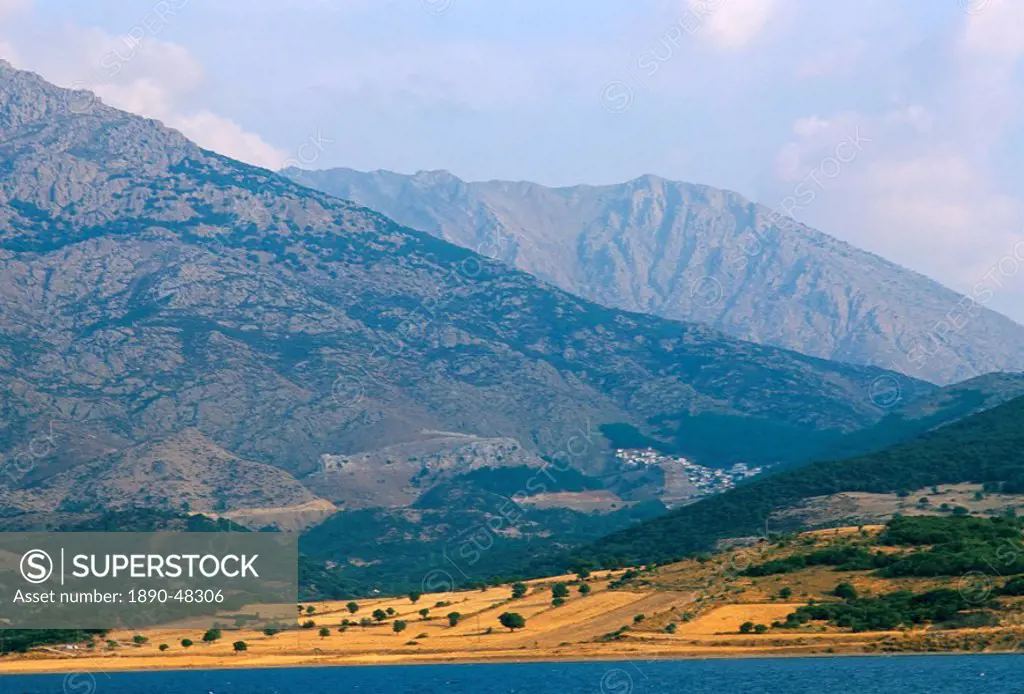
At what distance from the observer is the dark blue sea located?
127m

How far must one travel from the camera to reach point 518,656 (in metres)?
178

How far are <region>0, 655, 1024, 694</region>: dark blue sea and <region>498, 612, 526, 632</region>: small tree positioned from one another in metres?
15.6

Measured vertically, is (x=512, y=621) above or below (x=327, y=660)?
above

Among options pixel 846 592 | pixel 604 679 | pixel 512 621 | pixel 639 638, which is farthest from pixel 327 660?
pixel 846 592

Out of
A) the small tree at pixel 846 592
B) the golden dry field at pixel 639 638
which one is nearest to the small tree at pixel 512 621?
the golden dry field at pixel 639 638

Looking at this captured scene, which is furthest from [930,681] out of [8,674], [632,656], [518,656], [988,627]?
[8,674]

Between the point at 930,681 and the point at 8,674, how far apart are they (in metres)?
119

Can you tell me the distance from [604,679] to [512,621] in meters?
43.9

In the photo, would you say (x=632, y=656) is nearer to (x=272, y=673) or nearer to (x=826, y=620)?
(x=826, y=620)

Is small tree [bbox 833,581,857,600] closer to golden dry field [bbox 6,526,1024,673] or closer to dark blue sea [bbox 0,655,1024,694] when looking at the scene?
golden dry field [bbox 6,526,1024,673]

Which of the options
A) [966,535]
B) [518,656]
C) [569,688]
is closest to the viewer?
[569,688]

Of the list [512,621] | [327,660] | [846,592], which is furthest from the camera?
[512,621]

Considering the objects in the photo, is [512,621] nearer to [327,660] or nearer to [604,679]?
[327,660]

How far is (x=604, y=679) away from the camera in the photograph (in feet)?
486
